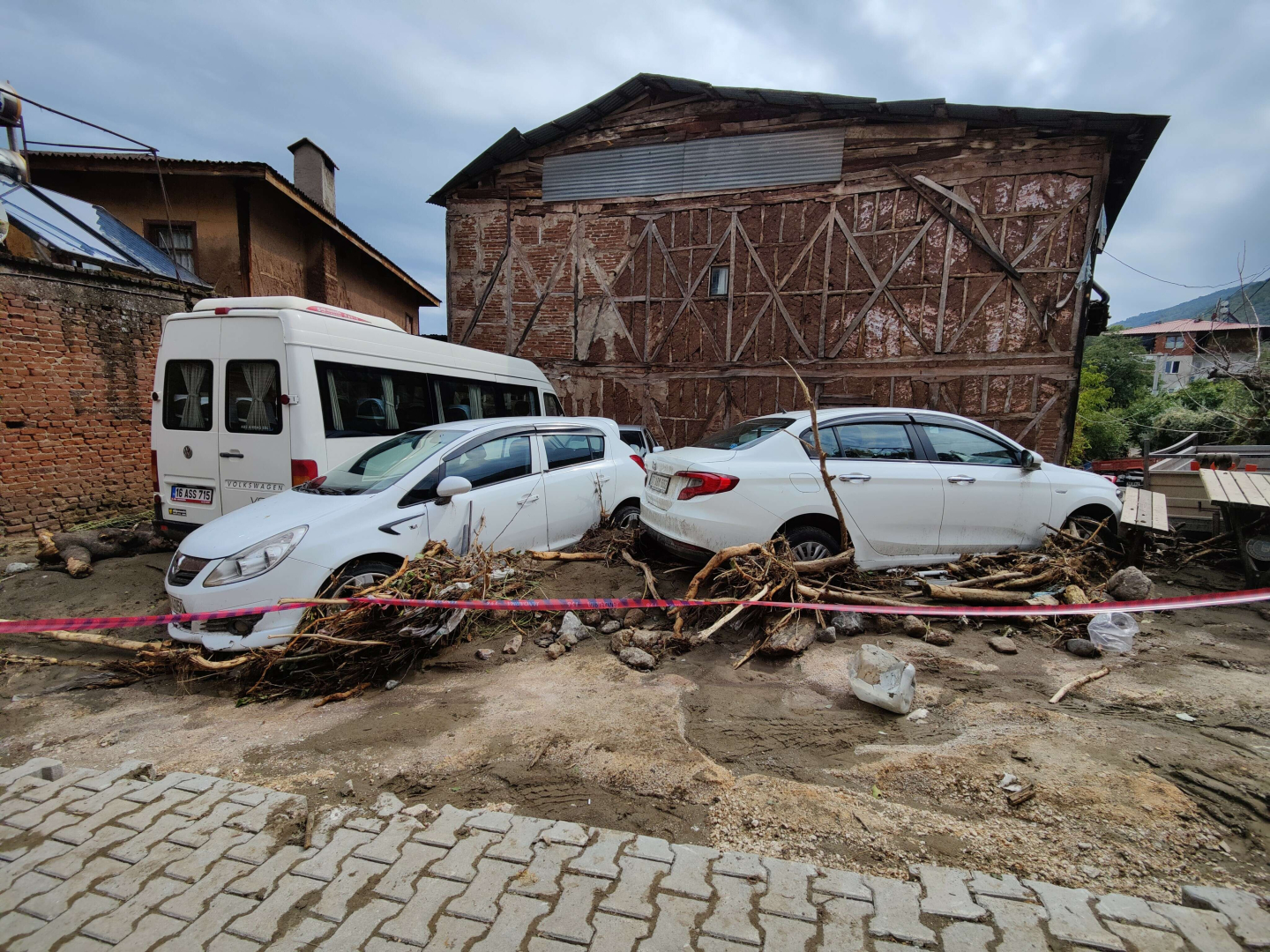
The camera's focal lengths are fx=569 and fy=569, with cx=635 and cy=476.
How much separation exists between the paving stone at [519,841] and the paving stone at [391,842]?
0.07 m

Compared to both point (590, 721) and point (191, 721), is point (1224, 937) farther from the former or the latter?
point (191, 721)

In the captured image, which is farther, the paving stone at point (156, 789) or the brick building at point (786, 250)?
the brick building at point (786, 250)

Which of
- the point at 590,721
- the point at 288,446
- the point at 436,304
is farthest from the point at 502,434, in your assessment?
the point at 436,304

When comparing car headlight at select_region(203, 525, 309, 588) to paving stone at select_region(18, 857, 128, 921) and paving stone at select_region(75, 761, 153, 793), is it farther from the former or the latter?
paving stone at select_region(18, 857, 128, 921)

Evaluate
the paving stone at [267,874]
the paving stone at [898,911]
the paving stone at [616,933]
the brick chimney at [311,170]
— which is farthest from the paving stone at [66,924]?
the brick chimney at [311,170]

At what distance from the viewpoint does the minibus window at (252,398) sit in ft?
17.6

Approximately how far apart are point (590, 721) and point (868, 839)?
1.42 metres

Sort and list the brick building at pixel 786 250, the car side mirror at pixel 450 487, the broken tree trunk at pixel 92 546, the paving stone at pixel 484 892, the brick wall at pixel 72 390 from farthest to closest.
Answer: the brick building at pixel 786 250 < the brick wall at pixel 72 390 < the broken tree trunk at pixel 92 546 < the car side mirror at pixel 450 487 < the paving stone at pixel 484 892

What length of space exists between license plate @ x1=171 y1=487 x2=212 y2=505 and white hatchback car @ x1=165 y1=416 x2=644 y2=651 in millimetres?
1512

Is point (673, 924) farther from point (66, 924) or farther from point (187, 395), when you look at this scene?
point (187, 395)

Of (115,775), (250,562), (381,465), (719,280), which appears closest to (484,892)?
(115,775)

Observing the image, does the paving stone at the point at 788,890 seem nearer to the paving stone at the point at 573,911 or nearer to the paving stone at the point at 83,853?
the paving stone at the point at 573,911

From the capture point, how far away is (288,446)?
5.29 metres

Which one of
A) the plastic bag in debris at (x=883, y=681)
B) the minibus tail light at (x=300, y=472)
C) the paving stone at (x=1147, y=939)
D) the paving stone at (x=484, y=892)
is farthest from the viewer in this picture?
the minibus tail light at (x=300, y=472)
